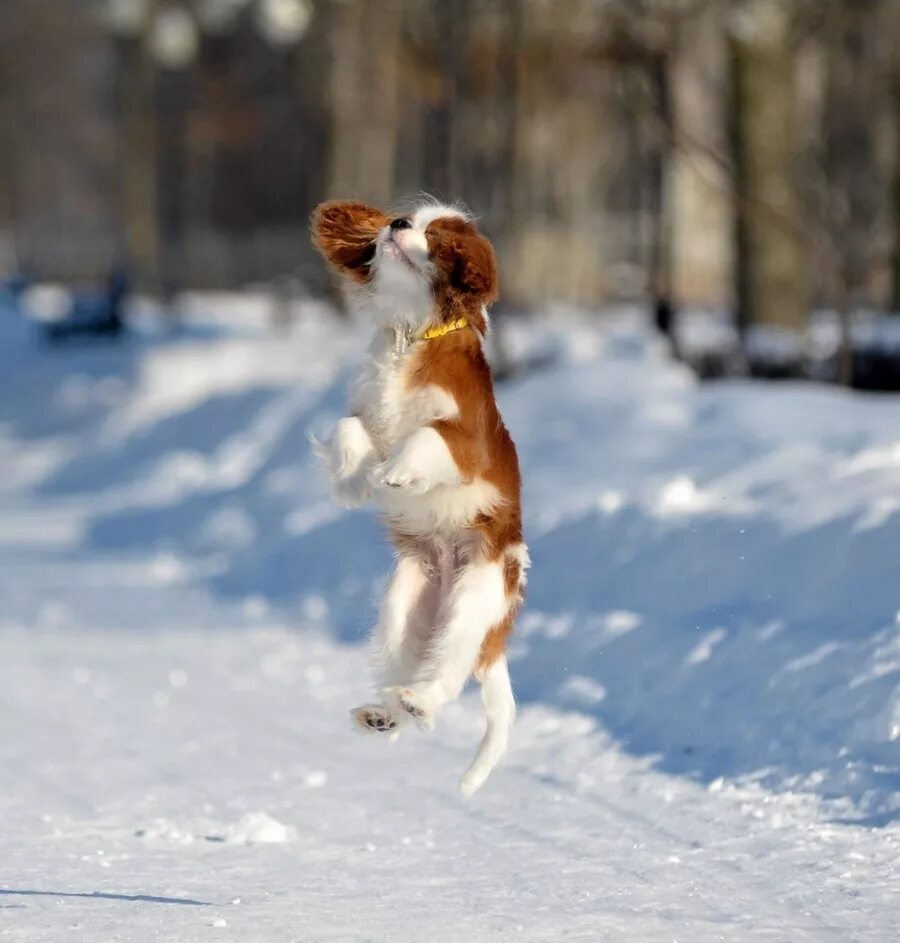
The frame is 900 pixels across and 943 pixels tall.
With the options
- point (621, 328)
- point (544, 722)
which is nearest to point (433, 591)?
point (544, 722)

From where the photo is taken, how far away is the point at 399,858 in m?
6.12

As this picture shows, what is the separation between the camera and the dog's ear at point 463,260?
4.34 meters

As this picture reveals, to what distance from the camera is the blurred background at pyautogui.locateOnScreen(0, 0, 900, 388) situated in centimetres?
1862

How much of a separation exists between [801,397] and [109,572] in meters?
5.12

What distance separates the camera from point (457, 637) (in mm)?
4543

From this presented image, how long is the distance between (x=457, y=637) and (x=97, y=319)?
95.9 feet

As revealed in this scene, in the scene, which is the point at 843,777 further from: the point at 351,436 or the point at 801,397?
the point at 801,397

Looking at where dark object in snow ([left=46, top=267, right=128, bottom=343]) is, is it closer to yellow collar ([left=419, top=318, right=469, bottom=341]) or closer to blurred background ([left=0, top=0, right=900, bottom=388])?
blurred background ([left=0, top=0, right=900, bottom=388])

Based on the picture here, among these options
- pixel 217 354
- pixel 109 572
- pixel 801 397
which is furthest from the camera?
pixel 217 354

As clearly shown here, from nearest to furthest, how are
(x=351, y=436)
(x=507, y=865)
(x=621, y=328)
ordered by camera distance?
(x=351, y=436) < (x=507, y=865) < (x=621, y=328)

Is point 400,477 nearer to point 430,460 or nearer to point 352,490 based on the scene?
point 430,460

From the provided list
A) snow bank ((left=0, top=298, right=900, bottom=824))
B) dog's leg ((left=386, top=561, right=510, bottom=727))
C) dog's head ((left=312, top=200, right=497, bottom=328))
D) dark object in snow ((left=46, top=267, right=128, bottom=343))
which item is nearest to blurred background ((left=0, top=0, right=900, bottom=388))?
dark object in snow ((left=46, top=267, right=128, bottom=343))

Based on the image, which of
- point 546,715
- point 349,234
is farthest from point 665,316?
point 349,234

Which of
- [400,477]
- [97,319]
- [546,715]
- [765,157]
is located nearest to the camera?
[400,477]
